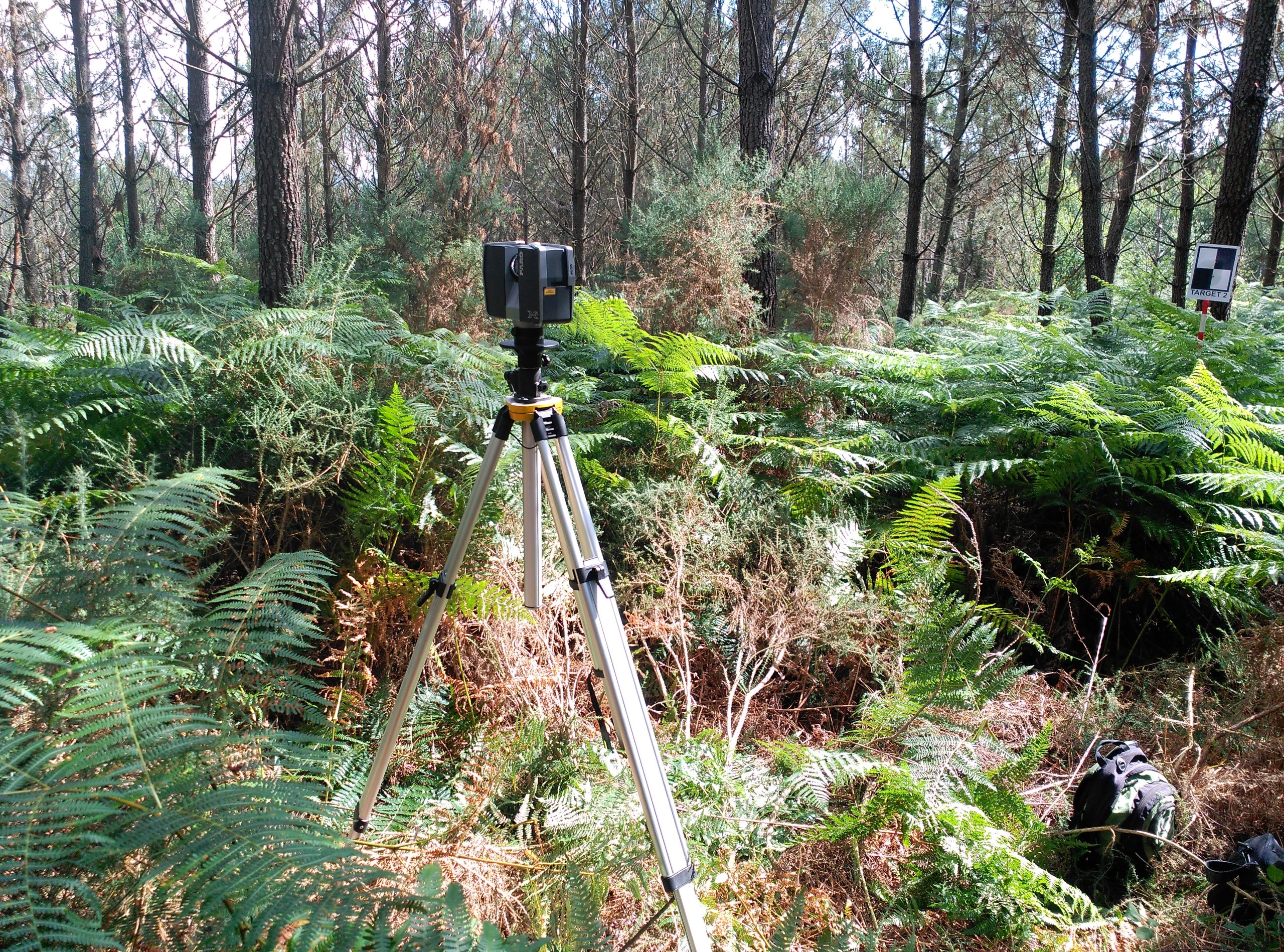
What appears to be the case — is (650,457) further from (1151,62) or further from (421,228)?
(1151,62)

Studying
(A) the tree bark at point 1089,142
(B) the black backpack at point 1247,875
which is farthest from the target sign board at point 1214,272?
A: (B) the black backpack at point 1247,875

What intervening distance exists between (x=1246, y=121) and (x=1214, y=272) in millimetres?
1369

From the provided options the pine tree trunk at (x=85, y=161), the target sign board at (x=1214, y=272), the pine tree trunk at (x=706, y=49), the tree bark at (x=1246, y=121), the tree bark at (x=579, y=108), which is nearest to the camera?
the target sign board at (x=1214, y=272)

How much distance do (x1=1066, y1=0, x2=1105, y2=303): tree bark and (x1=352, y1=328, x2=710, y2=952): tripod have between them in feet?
22.6

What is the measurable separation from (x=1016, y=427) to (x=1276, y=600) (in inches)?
47.0

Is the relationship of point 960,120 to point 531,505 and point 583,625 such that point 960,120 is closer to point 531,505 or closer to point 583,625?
point 531,505

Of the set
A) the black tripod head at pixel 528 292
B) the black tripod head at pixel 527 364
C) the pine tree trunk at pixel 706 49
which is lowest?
the black tripod head at pixel 527 364

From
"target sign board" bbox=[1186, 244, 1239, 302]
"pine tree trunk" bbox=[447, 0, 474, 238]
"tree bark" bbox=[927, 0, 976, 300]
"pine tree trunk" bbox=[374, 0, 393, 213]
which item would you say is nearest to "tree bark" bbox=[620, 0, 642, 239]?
"pine tree trunk" bbox=[447, 0, 474, 238]

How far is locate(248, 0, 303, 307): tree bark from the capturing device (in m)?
4.38

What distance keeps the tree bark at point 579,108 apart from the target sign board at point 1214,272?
5905 millimetres

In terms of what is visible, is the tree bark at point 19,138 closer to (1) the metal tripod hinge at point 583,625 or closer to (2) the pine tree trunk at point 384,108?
(2) the pine tree trunk at point 384,108

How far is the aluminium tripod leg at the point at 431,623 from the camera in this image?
1769 mm

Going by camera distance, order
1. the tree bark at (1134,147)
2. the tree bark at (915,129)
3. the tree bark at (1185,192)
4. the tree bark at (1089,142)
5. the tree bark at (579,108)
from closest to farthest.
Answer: the tree bark at (1089,142)
the tree bark at (915,129)
the tree bark at (1134,147)
the tree bark at (579,108)
the tree bark at (1185,192)

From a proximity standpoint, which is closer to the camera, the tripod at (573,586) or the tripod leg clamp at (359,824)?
the tripod at (573,586)
